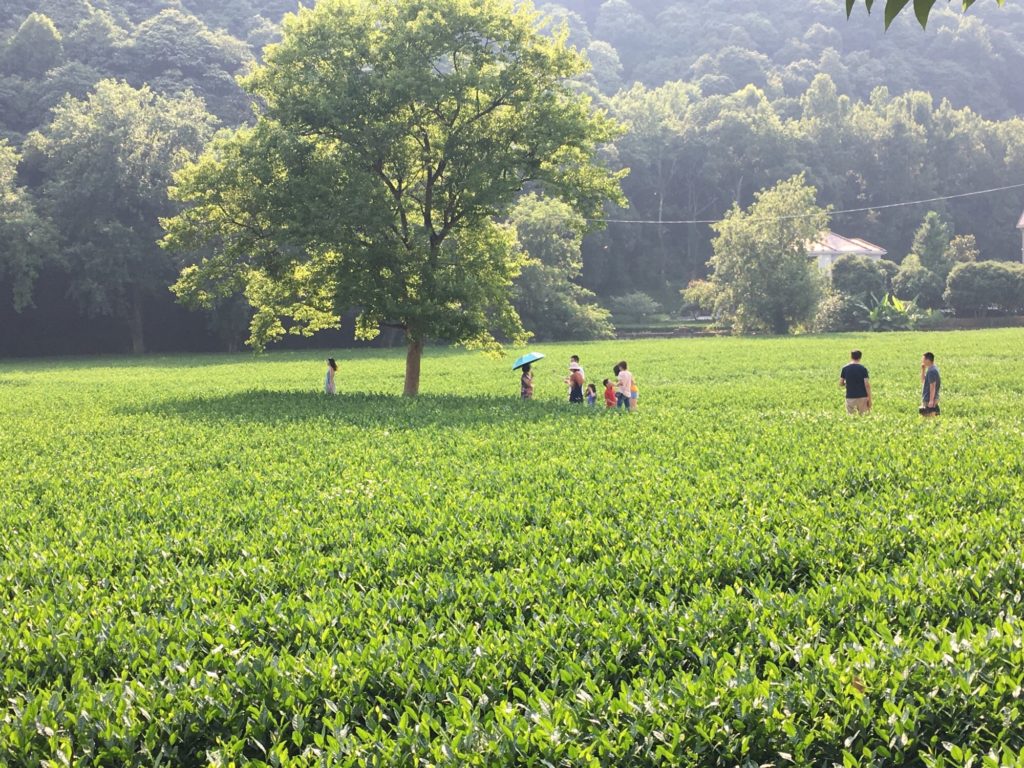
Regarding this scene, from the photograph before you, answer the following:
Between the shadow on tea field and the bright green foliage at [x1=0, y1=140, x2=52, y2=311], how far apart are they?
29.7 m

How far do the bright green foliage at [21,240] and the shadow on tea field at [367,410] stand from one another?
2974 cm

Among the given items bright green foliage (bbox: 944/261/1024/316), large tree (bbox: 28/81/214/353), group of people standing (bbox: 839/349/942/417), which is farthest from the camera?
bright green foliage (bbox: 944/261/1024/316)

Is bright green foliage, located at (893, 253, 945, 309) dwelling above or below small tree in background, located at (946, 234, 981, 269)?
below

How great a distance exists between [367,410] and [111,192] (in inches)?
1573

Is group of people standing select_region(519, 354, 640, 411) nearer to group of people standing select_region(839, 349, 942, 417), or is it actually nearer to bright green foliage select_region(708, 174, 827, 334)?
group of people standing select_region(839, 349, 942, 417)

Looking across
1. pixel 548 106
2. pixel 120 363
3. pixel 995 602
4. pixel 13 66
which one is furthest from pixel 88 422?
pixel 13 66

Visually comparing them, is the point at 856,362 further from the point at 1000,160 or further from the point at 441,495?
the point at 1000,160

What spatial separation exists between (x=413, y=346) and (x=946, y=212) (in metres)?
92.6

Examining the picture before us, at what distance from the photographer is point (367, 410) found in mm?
18844

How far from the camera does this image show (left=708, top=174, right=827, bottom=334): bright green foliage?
2447 inches

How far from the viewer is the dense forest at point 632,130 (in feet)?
168

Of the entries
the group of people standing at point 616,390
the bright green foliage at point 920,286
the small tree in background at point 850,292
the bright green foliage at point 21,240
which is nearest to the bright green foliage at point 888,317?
the small tree in background at point 850,292

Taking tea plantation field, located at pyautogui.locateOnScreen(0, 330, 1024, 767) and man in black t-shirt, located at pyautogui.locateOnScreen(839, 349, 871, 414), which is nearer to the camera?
tea plantation field, located at pyautogui.locateOnScreen(0, 330, 1024, 767)

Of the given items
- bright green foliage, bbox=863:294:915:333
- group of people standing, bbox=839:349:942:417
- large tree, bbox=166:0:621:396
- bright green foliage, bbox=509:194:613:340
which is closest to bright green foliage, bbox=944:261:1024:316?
bright green foliage, bbox=863:294:915:333
